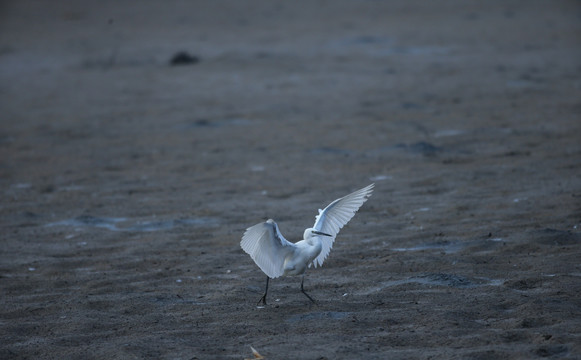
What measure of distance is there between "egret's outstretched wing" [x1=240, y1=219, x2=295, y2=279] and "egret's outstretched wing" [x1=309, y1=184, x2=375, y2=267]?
39 cm

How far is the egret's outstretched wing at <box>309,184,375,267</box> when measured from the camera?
239 inches

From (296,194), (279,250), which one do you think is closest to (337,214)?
(279,250)

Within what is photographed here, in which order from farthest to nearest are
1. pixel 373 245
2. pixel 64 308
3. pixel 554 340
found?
pixel 373 245 < pixel 64 308 < pixel 554 340

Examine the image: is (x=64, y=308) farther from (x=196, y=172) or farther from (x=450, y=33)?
(x=450, y=33)

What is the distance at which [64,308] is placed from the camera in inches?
237

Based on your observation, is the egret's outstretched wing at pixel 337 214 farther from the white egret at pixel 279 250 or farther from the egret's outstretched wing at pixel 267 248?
the egret's outstretched wing at pixel 267 248

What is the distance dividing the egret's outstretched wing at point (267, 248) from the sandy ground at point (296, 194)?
Result: 332 millimetres

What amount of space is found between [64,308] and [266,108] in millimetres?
8400

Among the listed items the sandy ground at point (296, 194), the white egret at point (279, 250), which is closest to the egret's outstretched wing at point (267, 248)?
the white egret at point (279, 250)

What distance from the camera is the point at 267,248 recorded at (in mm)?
5777

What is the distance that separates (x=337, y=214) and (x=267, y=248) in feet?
2.34

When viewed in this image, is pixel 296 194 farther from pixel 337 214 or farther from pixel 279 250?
pixel 279 250

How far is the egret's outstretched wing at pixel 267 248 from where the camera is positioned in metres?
5.67

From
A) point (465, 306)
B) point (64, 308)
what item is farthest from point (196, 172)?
point (465, 306)
